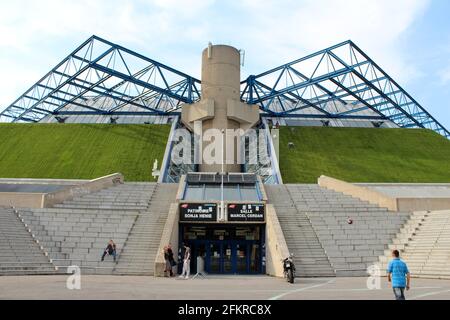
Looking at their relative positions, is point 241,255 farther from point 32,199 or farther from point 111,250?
point 32,199

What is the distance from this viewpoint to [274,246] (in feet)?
81.8

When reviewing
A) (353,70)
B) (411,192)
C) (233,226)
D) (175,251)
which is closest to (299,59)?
(353,70)

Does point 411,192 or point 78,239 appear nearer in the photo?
point 78,239

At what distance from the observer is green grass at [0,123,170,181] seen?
46.6m

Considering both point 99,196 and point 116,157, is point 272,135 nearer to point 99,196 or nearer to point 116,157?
point 116,157

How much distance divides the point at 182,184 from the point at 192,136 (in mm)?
22038

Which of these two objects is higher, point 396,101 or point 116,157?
point 396,101

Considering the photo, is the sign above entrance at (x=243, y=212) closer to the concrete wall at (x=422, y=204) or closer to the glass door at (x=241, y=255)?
the glass door at (x=241, y=255)

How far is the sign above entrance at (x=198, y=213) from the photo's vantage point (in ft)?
93.4

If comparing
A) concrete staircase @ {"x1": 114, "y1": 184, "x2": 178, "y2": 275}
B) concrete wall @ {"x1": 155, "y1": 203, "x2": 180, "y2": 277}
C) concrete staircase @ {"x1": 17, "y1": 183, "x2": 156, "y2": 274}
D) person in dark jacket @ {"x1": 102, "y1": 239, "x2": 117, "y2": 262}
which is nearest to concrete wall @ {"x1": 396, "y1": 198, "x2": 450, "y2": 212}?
concrete wall @ {"x1": 155, "y1": 203, "x2": 180, "y2": 277}

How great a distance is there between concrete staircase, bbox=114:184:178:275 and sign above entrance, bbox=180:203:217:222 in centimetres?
160

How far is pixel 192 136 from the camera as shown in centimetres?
5675

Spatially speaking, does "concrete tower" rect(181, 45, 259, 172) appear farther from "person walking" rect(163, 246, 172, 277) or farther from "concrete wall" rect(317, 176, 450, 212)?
"person walking" rect(163, 246, 172, 277)

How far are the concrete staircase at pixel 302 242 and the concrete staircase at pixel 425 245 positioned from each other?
3.38m
